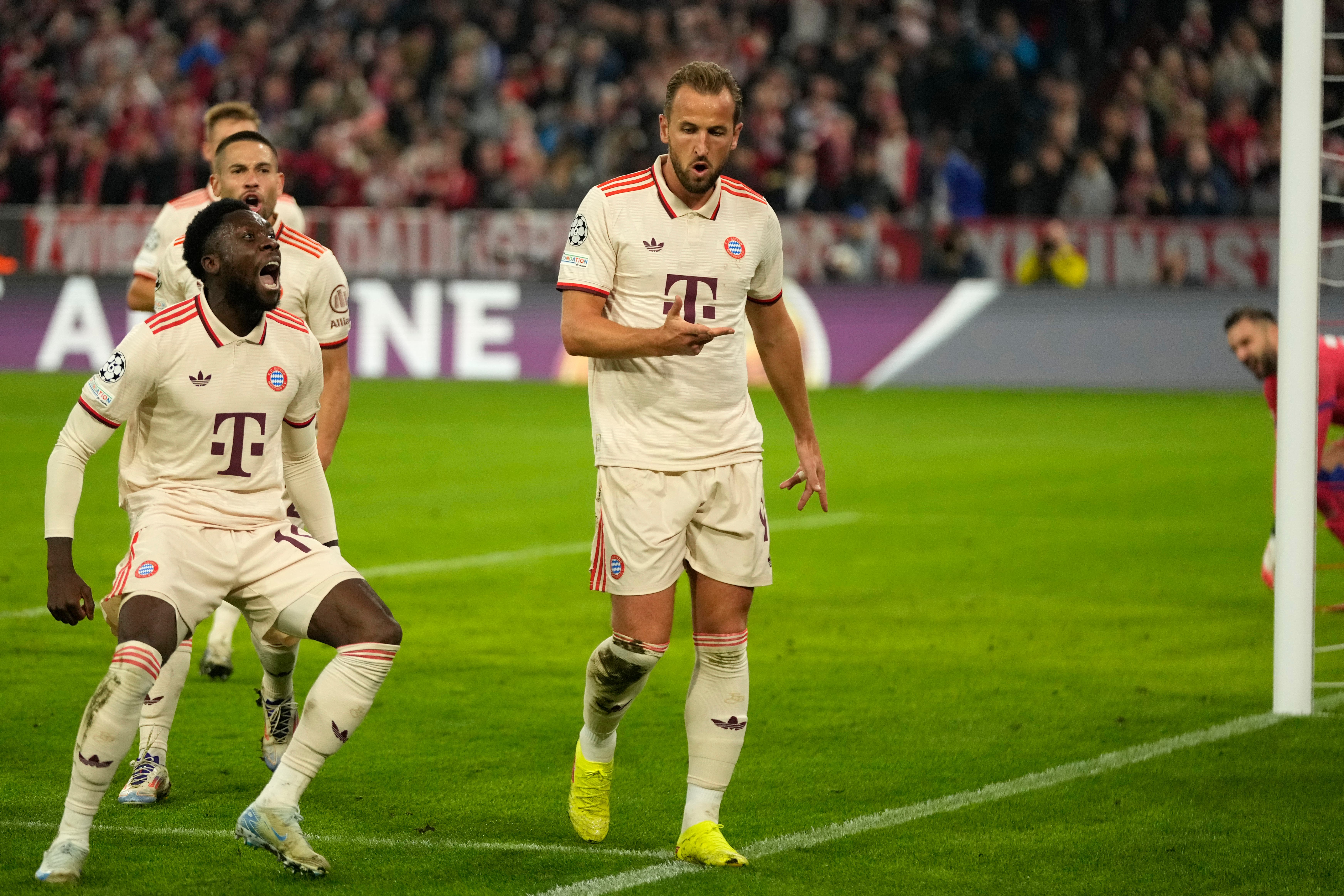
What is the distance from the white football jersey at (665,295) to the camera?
5.36 m

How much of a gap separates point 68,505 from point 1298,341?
449 cm

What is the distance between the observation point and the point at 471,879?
504cm

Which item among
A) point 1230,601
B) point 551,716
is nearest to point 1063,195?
point 1230,601

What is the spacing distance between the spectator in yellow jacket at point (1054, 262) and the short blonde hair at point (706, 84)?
16.1 m

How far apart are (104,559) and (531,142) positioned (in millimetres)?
14338

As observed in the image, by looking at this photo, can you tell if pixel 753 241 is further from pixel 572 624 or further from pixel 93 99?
pixel 93 99

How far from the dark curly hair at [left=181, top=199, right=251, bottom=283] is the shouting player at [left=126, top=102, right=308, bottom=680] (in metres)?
1.35

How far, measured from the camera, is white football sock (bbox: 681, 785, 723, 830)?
528 cm

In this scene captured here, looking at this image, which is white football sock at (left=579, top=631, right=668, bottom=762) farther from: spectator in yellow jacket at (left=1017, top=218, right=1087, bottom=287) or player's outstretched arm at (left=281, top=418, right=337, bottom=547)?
spectator in yellow jacket at (left=1017, top=218, right=1087, bottom=287)

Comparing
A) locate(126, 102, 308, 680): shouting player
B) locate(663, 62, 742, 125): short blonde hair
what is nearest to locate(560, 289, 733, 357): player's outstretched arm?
locate(663, 62, 742, 125): short blonde hair

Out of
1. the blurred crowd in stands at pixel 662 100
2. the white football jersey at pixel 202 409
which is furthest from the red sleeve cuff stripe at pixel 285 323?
the blurred crowd in stands at pixel 662 100

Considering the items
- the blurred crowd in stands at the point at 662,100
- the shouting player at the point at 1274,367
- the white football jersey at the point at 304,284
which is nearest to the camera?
the white football jersey at the point at 304,284

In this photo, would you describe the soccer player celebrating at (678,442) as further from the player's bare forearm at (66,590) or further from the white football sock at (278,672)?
the player's bare forearm at (66,590)

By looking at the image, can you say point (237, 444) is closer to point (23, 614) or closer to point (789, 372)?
point (789, 372)
